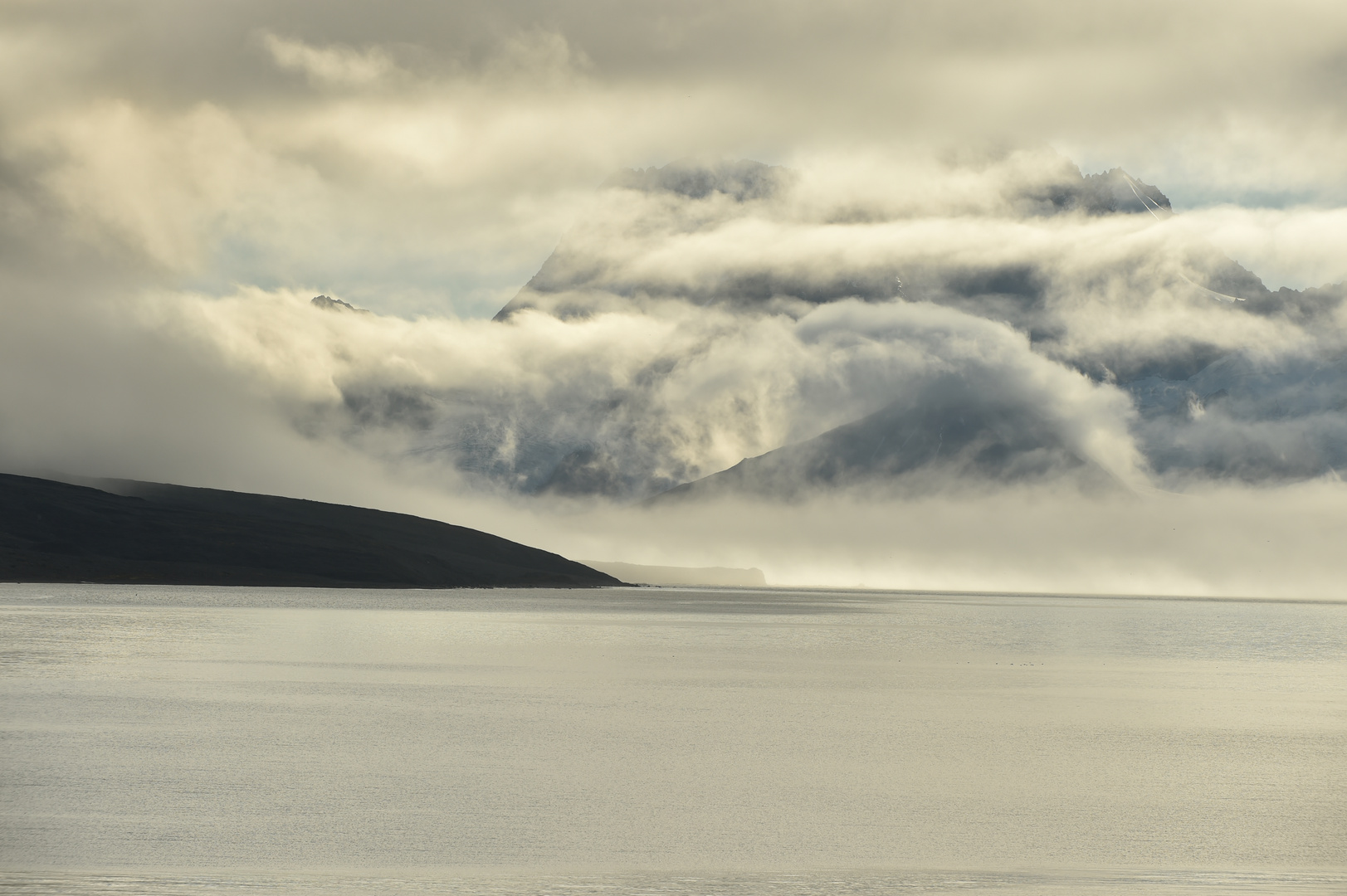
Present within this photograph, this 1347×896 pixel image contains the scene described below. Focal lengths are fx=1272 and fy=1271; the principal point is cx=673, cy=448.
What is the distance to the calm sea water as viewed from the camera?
25875 millimetres

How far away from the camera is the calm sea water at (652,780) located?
84.9ft

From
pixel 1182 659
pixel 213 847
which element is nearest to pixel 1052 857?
pixel 213 847

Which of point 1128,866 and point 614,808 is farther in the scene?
point 614,808

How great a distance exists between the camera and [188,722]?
46.9 metres

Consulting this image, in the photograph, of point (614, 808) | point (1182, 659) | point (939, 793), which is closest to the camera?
point (614, 808)

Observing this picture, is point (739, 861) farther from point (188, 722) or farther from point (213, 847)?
point (188, 722)

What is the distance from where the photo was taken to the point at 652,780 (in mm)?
37219

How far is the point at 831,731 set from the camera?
49500mm

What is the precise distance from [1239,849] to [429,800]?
1951 centimetres

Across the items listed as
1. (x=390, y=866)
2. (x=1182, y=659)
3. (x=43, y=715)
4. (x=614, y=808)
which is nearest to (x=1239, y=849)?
(x=614, y=808)

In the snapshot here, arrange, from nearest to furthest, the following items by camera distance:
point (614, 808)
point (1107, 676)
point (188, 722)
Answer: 1. point (614, 808)
2. point (188, 722)
3. point (1107, 676)

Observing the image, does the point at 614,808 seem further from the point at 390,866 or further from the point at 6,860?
the point at 6,860

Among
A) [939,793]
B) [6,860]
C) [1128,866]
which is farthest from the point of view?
[939,793]

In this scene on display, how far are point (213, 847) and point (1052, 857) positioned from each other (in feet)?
59.2
